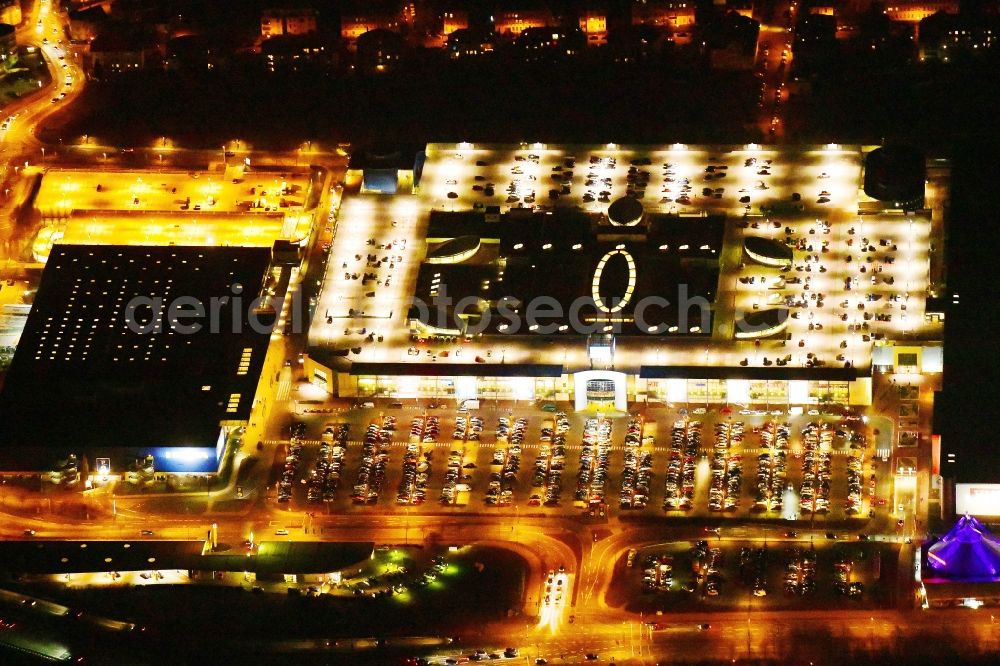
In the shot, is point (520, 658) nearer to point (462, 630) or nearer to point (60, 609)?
point (462, 630)

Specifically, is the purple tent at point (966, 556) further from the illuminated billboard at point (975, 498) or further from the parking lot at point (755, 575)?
the illuminated billboard at point (975, 498)

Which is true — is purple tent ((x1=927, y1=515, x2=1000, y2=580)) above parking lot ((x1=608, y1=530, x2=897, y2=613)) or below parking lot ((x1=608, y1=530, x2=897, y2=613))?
above

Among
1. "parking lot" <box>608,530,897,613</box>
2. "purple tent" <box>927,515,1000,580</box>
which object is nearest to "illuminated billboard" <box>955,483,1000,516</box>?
"purple tent" <box>927,515,1000,580</box>

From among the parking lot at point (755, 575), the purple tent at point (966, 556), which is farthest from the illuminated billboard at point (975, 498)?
the parking lot at point (755, 575)

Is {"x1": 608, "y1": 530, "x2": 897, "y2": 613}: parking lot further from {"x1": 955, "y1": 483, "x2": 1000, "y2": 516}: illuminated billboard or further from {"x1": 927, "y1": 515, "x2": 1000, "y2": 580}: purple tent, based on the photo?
{"x1": 955, "y1": 483, "x2": 1000, "y2": 516}: illuminated billboard

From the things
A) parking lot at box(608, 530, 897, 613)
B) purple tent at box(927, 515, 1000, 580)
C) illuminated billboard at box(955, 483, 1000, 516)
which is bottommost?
parking lot at box(608, 530, 897, 613)

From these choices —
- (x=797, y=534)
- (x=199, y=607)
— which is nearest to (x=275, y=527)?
(x=199, y=607)
